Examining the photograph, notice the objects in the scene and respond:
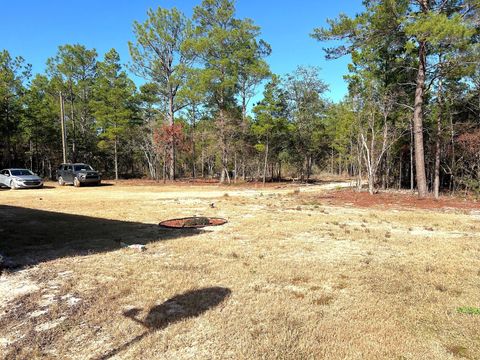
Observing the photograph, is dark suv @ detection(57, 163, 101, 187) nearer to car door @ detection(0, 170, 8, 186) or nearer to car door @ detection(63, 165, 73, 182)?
car door @ detection(63, 165, 73, 182)

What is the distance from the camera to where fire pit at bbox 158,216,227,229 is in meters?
7.40

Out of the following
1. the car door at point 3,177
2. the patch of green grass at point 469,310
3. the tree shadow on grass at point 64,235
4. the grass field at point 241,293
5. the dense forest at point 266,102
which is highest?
the dense forest at point 266,102

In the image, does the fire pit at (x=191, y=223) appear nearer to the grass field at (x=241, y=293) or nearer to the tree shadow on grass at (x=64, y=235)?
the tree shadow on grass at (x=64, y=235)

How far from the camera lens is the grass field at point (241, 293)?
2602 mm

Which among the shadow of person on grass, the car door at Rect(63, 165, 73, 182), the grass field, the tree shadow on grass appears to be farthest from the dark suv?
the shadow of person on grass

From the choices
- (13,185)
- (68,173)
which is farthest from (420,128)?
(13,185)

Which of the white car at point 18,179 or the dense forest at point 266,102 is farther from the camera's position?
the white car at point 18,179

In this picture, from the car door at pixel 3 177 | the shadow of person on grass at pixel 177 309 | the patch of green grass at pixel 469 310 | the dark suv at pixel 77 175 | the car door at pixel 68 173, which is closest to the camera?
the shadow of person on grass at pixel 177 309

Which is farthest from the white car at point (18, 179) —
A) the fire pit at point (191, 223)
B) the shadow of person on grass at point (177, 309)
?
the shadow of person on grass at point (177, 309)

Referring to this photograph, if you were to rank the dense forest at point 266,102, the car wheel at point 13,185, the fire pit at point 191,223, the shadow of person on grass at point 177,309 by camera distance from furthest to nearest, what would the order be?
the car wheel at point 13,185 < the dense forest at point 266,102 < the fire pit at point 191,223 < the shadow of person on grass at point 177,309

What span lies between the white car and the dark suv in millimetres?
2087

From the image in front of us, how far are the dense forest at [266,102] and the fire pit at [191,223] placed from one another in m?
9.52

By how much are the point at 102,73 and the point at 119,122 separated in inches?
209

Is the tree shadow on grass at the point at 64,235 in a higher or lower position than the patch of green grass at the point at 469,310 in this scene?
higher
